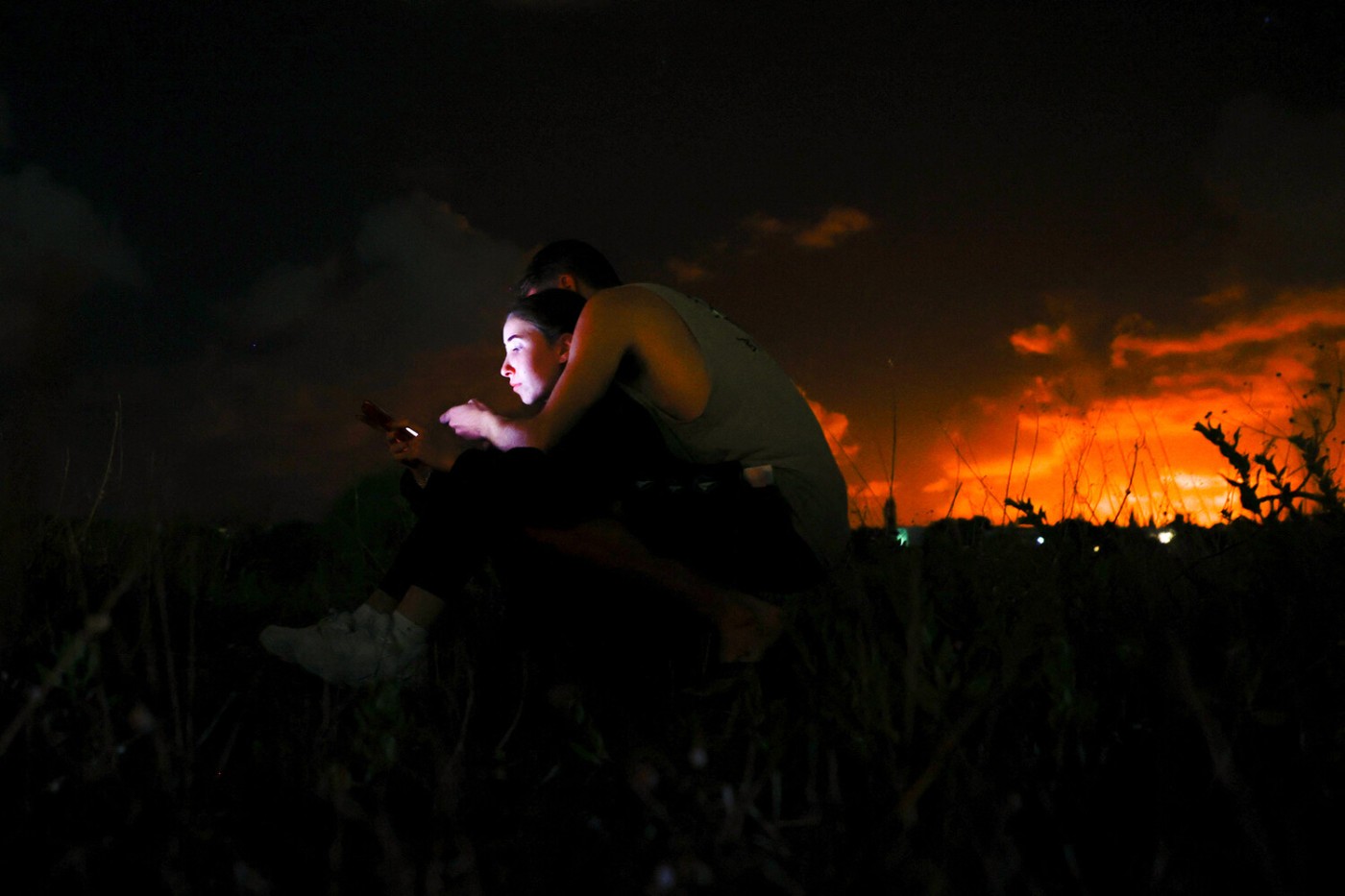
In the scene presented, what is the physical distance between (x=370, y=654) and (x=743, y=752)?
110 centimetres

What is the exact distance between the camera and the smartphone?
2.62 m

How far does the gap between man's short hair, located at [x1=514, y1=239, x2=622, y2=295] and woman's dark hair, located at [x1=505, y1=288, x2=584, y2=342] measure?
28 cm

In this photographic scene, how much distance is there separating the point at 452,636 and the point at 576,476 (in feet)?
3.29

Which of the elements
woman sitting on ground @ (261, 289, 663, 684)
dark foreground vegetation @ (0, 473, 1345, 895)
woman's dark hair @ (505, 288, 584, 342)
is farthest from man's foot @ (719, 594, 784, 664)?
woman's dark hair @ (505, 288, 584, 342)

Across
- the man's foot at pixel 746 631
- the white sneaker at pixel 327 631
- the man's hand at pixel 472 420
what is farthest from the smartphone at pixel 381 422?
the man's foot at pixel 746 631

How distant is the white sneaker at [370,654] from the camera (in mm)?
2283

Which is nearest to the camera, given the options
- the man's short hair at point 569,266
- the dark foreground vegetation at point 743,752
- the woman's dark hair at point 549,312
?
the dark foreground vegetation at point 743,752

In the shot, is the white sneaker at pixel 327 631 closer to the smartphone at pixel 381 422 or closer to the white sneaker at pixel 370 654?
the white sneaker at pixel 370 654

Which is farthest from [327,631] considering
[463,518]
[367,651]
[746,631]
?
[746,631]

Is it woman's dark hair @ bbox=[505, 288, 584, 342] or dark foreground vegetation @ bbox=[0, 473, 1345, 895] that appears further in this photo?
woman's dark hair @ bbox=[505, 288, 584, 342]

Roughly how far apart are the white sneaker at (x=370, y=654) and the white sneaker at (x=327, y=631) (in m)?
0.02

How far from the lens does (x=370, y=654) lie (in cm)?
230

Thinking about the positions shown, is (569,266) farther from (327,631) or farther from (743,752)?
(743,752)

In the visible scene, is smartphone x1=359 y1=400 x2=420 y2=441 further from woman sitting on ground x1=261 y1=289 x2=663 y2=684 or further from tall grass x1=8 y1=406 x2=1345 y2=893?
tall grass x1=8 y1=406 x2=1345 y2=893
